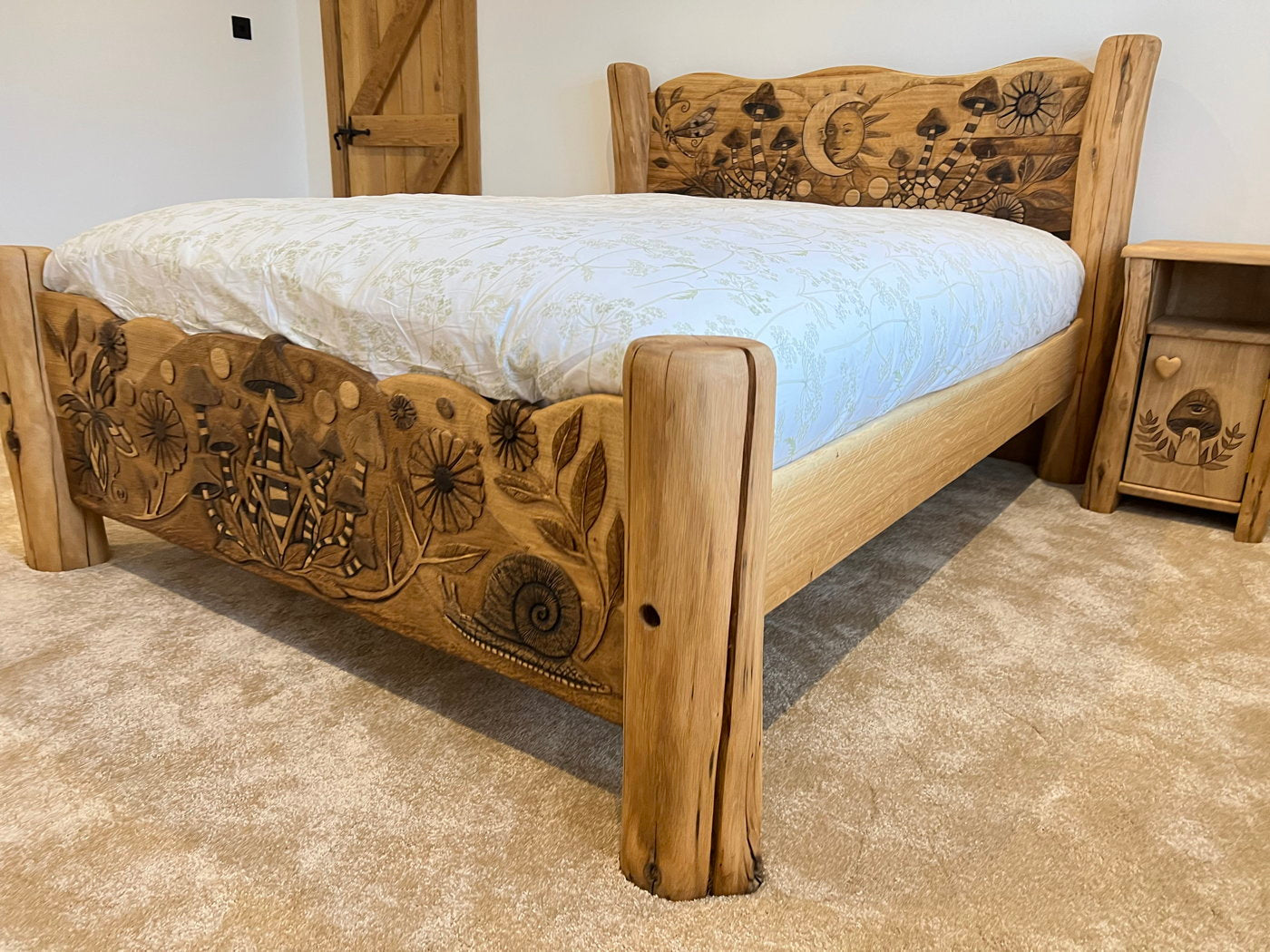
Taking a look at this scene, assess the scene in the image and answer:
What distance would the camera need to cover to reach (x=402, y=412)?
1050mm

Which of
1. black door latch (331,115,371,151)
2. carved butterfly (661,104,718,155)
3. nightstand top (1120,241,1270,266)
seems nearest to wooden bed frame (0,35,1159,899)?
nightstand top (1120,241,1270,266)

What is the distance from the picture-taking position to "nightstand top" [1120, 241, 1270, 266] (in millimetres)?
1782

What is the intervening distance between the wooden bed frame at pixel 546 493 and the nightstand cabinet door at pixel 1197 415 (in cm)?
20

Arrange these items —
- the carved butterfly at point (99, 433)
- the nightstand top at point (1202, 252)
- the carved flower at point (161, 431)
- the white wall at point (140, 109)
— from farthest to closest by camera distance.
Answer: the white wall at point (140, 109), the nightstand top at point (1202, 252), the carved butterfly at point (99, 433), the carved flower at point (161, 431)

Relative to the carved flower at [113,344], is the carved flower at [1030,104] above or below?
above

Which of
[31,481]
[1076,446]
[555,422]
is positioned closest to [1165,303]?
[1076,446]

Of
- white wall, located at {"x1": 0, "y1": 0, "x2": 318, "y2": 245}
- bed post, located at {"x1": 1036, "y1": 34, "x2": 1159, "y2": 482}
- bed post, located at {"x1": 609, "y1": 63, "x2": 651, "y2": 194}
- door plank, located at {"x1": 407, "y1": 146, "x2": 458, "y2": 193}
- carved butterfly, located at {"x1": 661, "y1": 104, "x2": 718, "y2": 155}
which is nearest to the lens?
bed post, located at {"x1": 1036, "y1": 34, "x2": 1159, "y2": 482}

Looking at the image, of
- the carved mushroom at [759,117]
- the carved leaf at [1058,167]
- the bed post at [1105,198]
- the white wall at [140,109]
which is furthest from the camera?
the white wall at [140,109]

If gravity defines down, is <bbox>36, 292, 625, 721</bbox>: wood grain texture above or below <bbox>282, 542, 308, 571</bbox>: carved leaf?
above

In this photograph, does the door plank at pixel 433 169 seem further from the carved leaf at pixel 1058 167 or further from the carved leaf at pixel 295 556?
the carved leaf at pixel 295 556

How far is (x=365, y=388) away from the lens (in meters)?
1.09

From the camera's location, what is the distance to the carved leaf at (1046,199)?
2.21m

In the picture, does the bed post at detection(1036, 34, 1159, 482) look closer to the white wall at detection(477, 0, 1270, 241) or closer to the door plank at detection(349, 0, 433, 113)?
the white wall at detection(477, 0, 1270, 241)

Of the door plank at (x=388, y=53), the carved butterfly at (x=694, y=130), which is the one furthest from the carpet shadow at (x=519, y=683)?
the door plank at (x=388, y=53)
